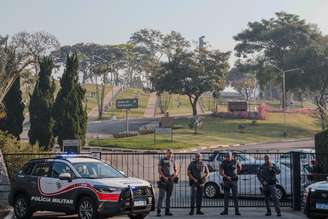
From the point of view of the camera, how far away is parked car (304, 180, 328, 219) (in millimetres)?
14609

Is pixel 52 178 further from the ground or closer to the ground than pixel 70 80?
closer to the ground

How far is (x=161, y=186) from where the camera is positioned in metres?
17.6

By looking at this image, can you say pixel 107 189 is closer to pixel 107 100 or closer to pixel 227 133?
pixel 227 133

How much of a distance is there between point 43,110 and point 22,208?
1181 inches

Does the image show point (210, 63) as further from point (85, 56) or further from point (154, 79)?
point (85, 56)

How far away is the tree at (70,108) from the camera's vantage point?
4781 cm

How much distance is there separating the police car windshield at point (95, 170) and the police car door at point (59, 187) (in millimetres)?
263

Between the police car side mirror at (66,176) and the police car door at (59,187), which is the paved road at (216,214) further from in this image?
the police car side mirror at (66,176)

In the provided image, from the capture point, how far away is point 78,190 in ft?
50.8

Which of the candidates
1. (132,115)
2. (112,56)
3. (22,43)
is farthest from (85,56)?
→ (22,43)

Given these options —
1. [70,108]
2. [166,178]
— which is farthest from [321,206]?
[70,108]

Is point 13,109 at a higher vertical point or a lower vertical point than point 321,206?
higher

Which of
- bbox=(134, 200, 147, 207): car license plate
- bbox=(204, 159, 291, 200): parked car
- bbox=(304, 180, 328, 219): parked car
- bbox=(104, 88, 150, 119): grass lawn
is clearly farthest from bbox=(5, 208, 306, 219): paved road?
bbox=(104, 88, 150, 119): grass lawn

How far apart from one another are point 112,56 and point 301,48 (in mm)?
46700
